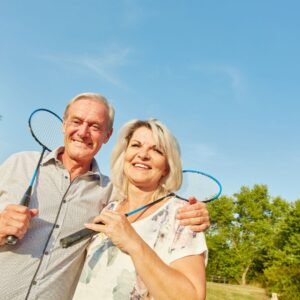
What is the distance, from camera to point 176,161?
14.3 feet

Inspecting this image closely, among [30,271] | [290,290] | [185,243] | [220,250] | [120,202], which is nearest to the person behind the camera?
[185,243]

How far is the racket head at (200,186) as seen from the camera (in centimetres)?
478

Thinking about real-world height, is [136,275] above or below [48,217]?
below

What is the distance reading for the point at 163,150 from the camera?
4.35 m

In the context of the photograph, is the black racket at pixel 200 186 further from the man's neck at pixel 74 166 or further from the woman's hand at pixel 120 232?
the woman's hand at pixel 120 232

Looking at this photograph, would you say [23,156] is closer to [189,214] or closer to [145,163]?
[145,163]

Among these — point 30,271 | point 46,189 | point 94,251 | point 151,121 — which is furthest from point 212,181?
point 30,271

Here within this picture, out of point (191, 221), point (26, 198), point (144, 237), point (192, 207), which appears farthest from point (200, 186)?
point (26, 198)

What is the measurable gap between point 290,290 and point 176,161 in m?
29.1

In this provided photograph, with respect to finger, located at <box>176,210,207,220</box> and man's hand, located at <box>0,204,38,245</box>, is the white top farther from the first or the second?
man's hand, located at <box>0,204,38,245</box>

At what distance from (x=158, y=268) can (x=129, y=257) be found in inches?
24.1

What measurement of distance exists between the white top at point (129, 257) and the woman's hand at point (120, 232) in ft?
1.43

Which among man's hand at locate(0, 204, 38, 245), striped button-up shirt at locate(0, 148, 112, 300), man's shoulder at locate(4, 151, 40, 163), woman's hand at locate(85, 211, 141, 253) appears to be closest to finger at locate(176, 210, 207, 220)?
woman's hand at locate(85, 211, 141, 253)

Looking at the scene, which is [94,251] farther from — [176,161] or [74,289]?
[176,161]
